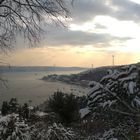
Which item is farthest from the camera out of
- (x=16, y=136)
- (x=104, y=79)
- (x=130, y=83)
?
(x=104, y=79)

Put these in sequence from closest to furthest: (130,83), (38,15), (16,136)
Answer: (16,136) → (130,83) → (38,15)

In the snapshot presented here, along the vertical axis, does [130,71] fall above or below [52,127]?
above

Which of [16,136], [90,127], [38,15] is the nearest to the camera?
[16,136]

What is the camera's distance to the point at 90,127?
8.35m

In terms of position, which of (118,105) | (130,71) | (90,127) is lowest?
(90,127)

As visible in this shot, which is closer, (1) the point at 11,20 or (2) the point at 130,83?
(2) the point at 130,83

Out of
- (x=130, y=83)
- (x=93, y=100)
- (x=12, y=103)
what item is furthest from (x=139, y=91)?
(x=12, y=103)

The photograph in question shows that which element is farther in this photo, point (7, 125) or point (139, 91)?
point (139, 91)

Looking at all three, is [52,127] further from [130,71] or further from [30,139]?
[130,71]

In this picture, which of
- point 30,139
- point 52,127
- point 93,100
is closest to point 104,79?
point 93,100

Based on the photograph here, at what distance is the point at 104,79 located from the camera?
6.86m

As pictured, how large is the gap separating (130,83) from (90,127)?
7.62 feet

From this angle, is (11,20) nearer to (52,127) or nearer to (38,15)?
(38,15)

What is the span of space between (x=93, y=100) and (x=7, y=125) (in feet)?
5.35
